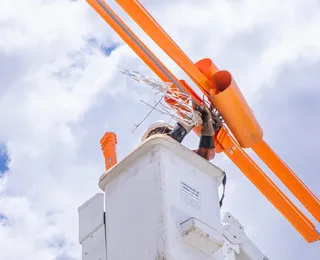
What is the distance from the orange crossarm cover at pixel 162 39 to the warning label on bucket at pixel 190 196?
1.96 metres

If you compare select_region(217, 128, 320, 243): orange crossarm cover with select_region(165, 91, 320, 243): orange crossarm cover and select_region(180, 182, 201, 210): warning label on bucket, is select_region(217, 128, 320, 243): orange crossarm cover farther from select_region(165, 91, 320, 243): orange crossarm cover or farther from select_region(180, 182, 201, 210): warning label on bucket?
select_region(180, 182, 201, 210): warning label on bucket

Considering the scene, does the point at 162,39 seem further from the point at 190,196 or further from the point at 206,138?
the point at 190,196

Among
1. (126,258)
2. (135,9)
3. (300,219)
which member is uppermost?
(135,9)

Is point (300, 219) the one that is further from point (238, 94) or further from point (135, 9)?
point (135, 9)

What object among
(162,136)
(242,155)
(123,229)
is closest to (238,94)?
(242,155)

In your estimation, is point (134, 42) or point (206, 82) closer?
point (134, 42)

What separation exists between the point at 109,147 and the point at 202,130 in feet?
2.67

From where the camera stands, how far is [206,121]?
709 centimetres

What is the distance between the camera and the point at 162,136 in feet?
19.7

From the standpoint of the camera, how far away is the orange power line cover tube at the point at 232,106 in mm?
7586

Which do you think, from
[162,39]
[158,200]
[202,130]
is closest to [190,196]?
[158,200]

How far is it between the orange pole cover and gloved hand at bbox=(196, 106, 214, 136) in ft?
2.50

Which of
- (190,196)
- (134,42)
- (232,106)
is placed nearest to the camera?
(190,196)

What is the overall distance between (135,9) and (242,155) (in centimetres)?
191
